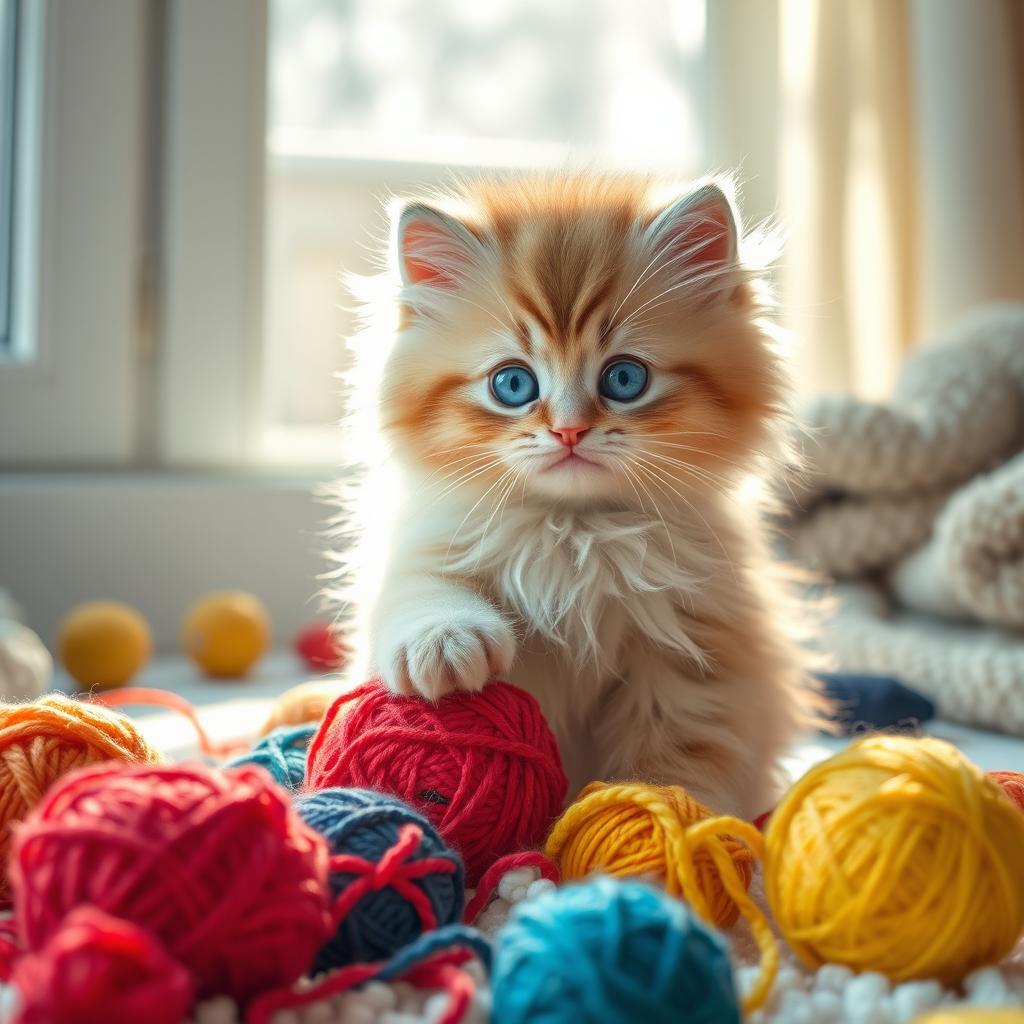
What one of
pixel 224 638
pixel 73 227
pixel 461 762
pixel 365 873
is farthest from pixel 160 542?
pixel 365 873

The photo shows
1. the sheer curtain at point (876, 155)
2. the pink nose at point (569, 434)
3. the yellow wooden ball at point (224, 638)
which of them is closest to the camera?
the pink nose at point (569, 434)

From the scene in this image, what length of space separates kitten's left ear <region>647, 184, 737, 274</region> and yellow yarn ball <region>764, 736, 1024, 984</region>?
1.98 ft

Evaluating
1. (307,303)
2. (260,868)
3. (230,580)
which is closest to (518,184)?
(260,868)

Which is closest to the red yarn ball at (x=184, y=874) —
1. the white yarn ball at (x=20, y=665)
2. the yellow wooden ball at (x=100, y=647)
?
the white yarn ball at (x=20, y=665)

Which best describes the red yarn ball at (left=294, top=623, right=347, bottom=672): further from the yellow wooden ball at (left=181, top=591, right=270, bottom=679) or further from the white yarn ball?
the white yarn ball

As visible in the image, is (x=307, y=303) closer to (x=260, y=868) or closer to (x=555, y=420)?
(x=555, y=420)

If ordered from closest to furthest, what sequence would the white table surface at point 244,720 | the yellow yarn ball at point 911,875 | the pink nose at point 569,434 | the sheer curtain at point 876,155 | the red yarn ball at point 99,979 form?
the red yarn ball at point 99,979, the yellow yarn ball at point 911,875, the pink nose at point 569,434, the white table surface at point 244,720, the sheer curtain at point 876,155

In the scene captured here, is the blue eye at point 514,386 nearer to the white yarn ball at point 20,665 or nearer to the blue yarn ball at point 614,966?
the blue yarn ball at point 614,966

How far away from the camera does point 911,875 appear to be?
72cm

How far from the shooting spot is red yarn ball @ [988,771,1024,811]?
929 millimetres

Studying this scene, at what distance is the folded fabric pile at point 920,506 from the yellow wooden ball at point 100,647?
1.13 m

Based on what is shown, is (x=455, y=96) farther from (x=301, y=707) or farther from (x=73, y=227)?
(x=301, y=707)

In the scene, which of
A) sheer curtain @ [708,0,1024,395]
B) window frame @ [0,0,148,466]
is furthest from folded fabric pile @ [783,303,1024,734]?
window frame @ [0,0,148,466]

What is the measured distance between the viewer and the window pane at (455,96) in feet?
8.79
